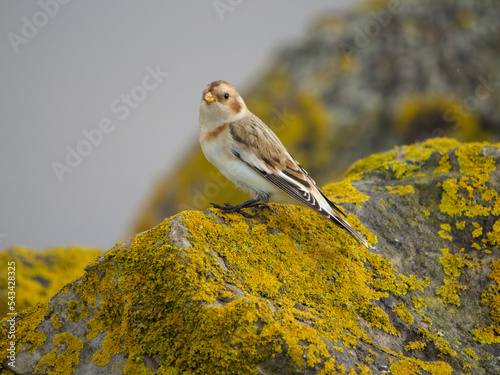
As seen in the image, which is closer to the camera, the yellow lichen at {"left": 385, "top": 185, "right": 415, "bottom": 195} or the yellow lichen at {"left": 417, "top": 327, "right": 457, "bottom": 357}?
the yellow lichen at {"left": 417, "top": 327, "right": 457, "bottom": 357}

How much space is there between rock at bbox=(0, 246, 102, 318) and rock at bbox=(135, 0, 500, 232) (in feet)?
12.9

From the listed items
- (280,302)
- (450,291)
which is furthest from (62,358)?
(450,291)

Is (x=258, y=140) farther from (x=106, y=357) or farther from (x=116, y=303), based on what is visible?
(x=106, y=357)

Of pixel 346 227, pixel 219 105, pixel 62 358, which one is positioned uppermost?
pixel 219 105

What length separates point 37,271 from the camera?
6312 millimetres

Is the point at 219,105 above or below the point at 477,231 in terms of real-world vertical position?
above

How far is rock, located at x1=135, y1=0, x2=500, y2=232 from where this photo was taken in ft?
35.0

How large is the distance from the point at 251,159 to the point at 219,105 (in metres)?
0.83

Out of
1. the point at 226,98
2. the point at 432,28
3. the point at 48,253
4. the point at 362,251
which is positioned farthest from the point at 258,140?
the point at 432,28

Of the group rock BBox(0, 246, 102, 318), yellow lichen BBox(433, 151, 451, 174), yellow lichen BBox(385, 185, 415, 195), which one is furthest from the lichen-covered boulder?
rock BBox(0, 246, 102, 318)

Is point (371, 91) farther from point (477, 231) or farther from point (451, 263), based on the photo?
point (451, 263)

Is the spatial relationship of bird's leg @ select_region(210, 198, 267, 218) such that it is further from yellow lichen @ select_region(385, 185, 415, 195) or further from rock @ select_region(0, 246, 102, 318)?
rock @ select_region(0, 246, 102, 318)

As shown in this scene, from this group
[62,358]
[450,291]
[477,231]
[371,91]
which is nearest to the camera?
[62,358]

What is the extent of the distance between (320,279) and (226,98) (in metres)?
2.38
